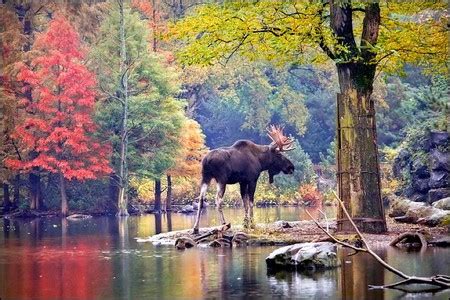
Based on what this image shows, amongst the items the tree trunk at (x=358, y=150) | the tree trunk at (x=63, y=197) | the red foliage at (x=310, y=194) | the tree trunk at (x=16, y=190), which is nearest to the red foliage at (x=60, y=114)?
the tree trunk at (x=63, y=197)

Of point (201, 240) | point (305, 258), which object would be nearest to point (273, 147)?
point (201, 240)

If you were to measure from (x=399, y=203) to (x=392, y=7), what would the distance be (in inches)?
234

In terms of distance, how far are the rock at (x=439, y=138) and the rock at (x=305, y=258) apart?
18.2 meters

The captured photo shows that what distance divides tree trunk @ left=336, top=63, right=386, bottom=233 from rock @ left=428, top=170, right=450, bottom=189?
1158 cm

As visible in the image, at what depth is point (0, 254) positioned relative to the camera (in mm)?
22453

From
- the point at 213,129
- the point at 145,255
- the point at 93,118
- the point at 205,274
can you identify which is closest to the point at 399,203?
the point at 145,255

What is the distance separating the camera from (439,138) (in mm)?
35438

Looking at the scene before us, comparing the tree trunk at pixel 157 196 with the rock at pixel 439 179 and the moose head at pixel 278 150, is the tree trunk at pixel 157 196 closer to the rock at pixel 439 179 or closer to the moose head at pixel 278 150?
the rock at pixel 439 179

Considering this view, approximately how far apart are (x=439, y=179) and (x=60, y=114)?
17.0 meters

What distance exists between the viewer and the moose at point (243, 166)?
24.7 meters

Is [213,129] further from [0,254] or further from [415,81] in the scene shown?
[0,254]

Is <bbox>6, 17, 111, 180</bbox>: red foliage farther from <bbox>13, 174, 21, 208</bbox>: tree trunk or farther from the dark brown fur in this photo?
the dark brown fur

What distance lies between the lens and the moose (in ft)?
81.0

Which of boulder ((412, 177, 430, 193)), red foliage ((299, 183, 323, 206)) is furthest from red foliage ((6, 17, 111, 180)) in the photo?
boulder ((412, 177, 430, 193))
